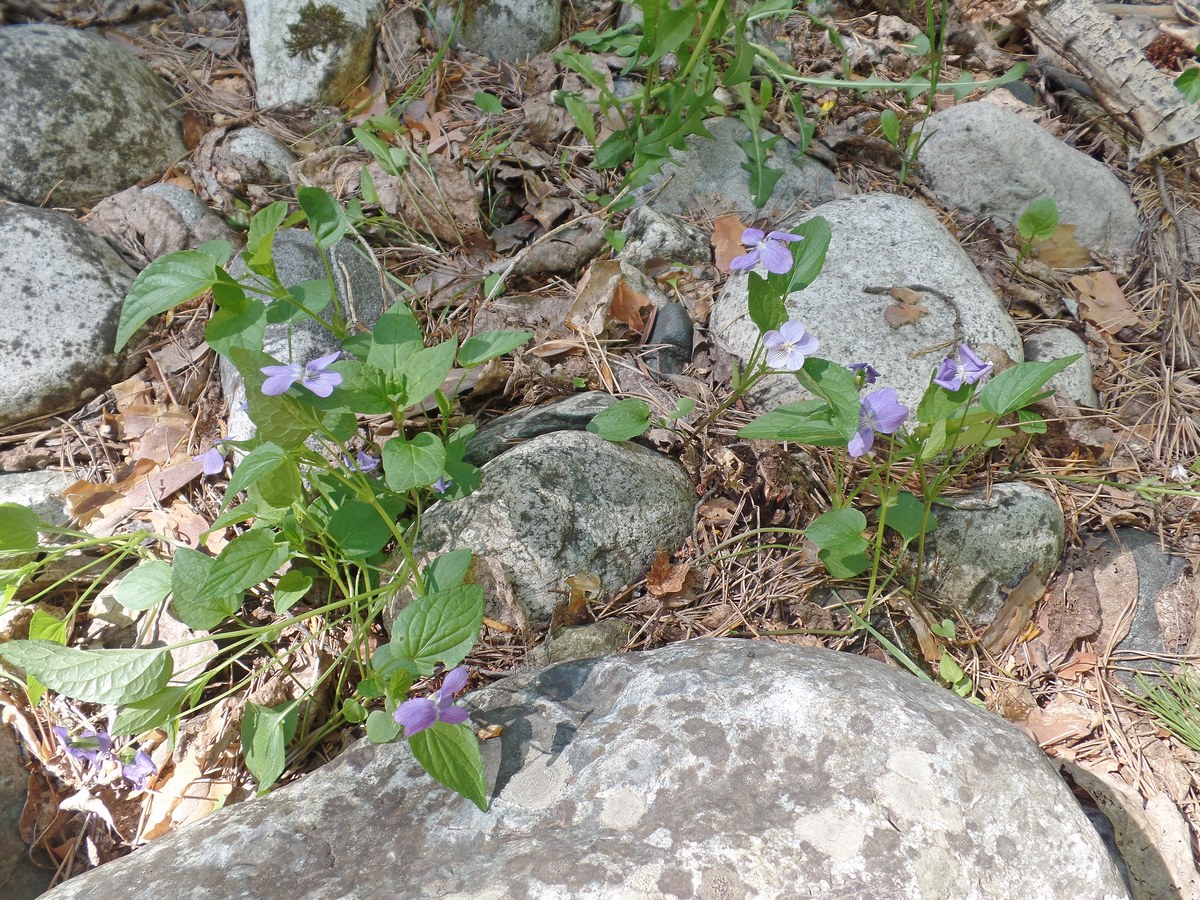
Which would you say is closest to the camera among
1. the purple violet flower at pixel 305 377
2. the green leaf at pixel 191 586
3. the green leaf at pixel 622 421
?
the purple violet flower at pixel 305 377

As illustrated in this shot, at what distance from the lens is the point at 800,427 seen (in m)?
1.97

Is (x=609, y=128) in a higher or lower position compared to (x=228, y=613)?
higher

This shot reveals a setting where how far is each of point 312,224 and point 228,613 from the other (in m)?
0.98

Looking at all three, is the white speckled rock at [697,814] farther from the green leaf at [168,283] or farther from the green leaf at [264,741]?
the green leaf at [168,283]

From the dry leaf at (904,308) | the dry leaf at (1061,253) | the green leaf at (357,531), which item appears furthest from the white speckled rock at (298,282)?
the dry leaf at (1061,253)

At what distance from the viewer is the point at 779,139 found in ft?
11.2

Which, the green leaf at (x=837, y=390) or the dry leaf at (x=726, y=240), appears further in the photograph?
the dry leaf at (x=726, y=240)

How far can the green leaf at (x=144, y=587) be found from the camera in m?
1.94

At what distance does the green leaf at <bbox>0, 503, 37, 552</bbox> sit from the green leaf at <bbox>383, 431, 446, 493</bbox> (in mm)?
974

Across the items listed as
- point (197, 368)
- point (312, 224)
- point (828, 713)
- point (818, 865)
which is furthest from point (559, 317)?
point (818, 865)

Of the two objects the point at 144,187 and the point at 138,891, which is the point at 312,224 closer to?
the point at 138,891

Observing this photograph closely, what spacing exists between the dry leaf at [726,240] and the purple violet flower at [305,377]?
70.6 inches

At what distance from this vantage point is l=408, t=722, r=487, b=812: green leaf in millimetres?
1403

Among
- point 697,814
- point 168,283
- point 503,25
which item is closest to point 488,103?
point 503,25
